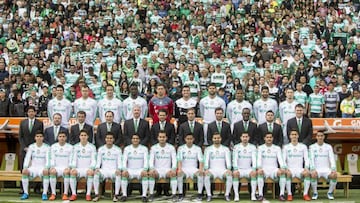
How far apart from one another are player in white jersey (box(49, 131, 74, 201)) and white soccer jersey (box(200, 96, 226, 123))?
3.68m

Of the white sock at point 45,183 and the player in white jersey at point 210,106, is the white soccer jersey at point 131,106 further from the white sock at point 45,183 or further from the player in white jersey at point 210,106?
the white sock at point 45,183

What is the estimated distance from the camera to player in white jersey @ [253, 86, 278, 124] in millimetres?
22406

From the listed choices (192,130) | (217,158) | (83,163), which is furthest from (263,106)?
(83,163)

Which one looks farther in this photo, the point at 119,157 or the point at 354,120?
the point at 354,120

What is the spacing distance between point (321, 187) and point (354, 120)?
2360 mm

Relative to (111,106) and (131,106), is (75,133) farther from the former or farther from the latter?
(131,106)

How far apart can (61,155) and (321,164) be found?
6.29 metres

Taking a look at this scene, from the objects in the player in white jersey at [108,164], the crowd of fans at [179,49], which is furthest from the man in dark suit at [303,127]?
the player in white jersey at [108,164]

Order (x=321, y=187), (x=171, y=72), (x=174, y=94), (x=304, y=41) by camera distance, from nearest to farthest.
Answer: (x=321, y=187) < (x=174, y=94) < (x=171, y=72) < (x=304, y=41)

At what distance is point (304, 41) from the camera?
30.0 meters

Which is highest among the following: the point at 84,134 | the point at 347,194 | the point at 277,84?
the point at 277,84

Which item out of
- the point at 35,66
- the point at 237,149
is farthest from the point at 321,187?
the point at 35,66

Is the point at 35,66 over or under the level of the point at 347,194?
over

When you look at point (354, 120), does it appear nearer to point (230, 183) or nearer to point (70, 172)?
point (230, 183)
